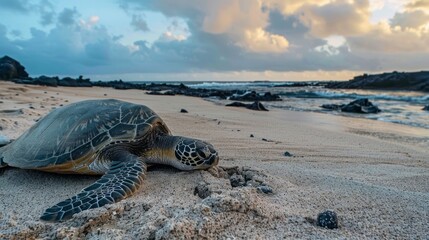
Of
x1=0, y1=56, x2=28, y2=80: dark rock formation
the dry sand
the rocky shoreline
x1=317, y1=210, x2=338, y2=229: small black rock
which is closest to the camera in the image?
the dry sand

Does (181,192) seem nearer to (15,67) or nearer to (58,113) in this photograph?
(58,113)

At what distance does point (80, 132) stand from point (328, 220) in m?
2.62

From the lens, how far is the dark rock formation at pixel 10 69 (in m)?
29.1

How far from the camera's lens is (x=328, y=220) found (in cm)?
237

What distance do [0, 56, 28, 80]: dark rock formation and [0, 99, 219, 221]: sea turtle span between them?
2941cm

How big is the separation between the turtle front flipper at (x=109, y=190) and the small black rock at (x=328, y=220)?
149 cm

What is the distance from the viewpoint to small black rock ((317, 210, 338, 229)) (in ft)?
7.73

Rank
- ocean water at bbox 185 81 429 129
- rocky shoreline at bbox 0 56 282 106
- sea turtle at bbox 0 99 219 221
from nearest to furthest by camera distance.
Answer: sea turtle at bbox 0 99 219 221 < ocean water at bbox 185 81 429 129 < rocky shoreline at bbox 0 56 282 106

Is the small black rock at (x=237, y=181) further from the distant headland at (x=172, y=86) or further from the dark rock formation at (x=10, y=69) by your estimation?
the dark rock formation at (x=10, y=69)

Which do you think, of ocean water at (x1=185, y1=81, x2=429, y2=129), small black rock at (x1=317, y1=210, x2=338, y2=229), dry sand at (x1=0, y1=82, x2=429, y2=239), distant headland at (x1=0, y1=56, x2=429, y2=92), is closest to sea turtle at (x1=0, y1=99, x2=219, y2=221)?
dry sand at (x1=0, y1=82, x2=429, y2=239)

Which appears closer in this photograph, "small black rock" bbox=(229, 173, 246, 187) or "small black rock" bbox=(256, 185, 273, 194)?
"small black rock" bbox=(256, 185, 273, 194)

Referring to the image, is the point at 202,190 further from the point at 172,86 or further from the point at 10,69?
the point at 172,86

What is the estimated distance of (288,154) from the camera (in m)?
5.05

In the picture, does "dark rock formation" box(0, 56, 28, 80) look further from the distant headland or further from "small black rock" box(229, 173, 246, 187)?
"small black rock" box(229, 173, 246, 187)
